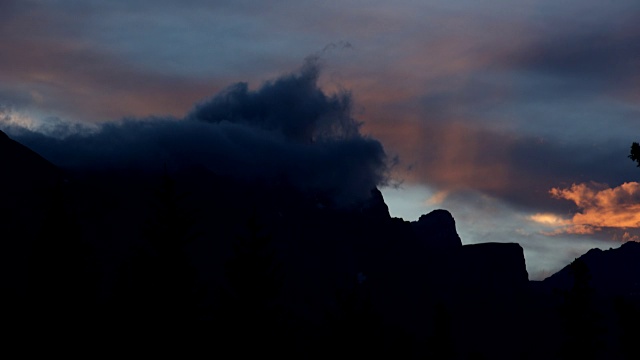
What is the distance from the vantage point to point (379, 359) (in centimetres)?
5341

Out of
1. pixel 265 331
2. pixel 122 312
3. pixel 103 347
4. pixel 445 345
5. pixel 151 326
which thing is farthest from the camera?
pixel 445 345

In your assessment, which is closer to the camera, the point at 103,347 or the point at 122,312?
the point at 103,347

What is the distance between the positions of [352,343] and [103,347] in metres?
16.6

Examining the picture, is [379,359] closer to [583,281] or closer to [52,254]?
[583,281]

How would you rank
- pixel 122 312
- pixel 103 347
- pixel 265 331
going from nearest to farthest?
pixel 265 331 < pixel 103 347 < pixel 122 312

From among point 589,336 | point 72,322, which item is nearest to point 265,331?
point 72,322

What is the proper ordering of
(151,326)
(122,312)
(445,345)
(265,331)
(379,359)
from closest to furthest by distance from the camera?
(151,326), (265,331), (122,312), (379,359), (445,345)

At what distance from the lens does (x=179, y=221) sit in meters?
32.8

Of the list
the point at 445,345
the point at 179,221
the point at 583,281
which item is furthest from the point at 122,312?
the point at 445,345

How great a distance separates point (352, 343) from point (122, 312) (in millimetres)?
14108

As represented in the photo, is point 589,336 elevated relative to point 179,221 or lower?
lower

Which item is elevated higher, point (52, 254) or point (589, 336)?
point (52, 254)

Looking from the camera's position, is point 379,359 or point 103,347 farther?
point 379,359

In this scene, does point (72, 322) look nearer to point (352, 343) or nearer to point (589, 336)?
point (352, 343)
